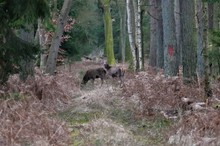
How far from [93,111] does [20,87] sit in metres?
1.85

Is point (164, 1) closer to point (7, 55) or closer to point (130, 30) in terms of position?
point (7, 55)

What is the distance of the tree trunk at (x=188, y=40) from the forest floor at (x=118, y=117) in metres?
1.71

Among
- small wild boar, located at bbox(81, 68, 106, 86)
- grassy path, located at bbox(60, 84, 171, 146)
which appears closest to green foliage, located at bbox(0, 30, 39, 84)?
grassy path, located at bbox(60, 84, 171, 146)

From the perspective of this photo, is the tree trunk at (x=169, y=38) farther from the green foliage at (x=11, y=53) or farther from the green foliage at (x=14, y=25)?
the green foliage at (x=11, y=53)

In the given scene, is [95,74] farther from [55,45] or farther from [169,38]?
[169,38]

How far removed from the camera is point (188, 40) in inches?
543

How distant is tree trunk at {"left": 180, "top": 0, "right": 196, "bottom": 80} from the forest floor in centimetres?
171

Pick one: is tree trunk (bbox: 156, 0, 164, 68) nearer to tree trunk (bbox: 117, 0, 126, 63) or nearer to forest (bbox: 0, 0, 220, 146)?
forest (bbox: 0, 0, 220, 146)

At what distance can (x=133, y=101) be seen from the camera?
1148 centimetres

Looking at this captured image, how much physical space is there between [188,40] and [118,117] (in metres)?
4.86

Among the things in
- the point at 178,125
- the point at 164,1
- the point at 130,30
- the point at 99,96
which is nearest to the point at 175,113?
the point at 178,125

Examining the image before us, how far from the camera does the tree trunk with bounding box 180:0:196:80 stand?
13.5 m

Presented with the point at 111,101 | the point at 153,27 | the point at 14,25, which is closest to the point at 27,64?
the point at 111,101

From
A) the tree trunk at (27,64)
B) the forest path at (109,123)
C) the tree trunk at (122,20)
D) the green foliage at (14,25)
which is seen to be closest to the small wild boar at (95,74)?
the tree trunk at (27,64)
